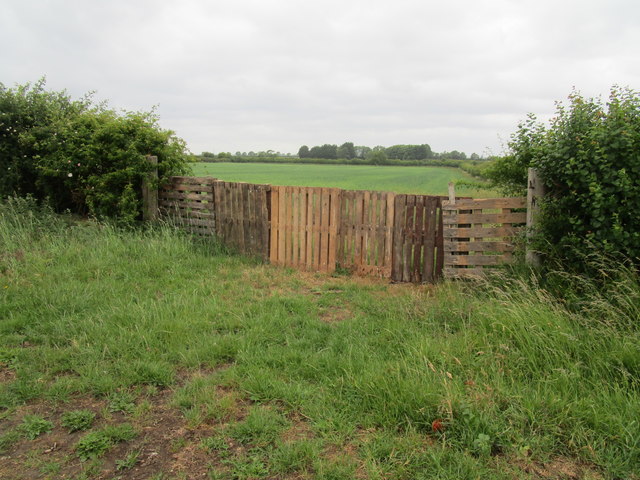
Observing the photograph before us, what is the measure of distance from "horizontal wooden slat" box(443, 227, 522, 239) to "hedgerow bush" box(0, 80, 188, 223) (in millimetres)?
6447

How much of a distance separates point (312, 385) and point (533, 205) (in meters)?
4.28

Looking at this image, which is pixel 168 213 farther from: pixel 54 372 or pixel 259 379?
pixel 259 379

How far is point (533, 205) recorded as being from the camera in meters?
6.09

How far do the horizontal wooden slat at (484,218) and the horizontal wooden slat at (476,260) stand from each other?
54 centimetres

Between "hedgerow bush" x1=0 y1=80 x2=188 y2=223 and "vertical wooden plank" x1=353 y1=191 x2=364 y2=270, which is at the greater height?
"hedgerow bush" x1=0 y1=80 x2=188 y2=223

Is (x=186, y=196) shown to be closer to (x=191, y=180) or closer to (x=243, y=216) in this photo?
(x=191, y=180)

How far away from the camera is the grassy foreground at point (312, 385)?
289 centimetres

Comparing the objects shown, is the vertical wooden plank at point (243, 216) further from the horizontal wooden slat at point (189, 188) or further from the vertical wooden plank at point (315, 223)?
the vertical wooden plank at point (315, 223)

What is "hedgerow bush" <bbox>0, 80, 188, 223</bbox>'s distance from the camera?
371 inches

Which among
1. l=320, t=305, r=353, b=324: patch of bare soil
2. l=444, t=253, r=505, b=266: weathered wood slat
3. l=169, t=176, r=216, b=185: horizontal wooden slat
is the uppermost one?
l=169, t=176, r=216, b=185: horizontal wooden slat

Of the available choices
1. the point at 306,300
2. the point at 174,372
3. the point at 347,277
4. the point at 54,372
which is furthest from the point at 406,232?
the point at 54,372

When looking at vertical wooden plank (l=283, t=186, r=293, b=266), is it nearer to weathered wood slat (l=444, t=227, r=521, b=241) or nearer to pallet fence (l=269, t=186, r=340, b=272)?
pallet fence (l=269, t=186, r=340, b=272)

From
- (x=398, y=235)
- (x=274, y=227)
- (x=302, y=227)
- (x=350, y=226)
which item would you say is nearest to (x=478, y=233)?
(x=398, y=235)

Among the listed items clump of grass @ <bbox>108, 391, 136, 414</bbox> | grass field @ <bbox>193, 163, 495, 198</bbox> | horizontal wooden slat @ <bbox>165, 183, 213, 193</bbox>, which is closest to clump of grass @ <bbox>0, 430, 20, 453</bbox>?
clump of grass @ <bbox>108, 391, 136, 414</bbox>
